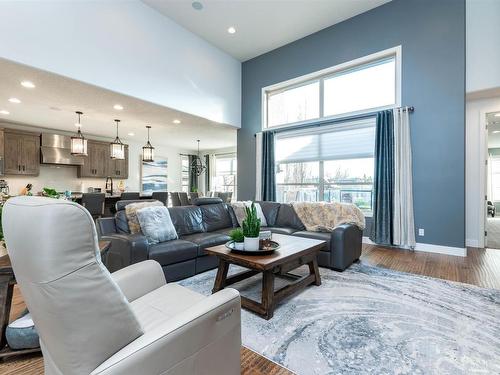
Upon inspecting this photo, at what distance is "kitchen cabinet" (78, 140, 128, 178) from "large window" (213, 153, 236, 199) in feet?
11.8

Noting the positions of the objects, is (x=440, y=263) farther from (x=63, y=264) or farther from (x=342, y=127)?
(x=63, y=264)

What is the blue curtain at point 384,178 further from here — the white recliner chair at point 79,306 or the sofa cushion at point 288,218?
the white recliner chair at point 79,306

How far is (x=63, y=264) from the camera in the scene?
72cm

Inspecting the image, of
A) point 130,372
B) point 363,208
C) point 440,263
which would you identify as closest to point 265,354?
point 130,372

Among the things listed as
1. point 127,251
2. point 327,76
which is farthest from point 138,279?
point 327,76

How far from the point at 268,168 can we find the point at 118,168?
523 centimetres

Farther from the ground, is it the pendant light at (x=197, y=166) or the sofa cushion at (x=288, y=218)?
the pendant light at (x=197, y=166)

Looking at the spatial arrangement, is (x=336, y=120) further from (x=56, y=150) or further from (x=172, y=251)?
(x=56, y=150)

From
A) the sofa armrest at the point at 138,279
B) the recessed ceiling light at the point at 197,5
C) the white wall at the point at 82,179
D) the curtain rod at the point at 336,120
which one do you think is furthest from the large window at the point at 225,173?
the sofa armrest at the point at 138,279

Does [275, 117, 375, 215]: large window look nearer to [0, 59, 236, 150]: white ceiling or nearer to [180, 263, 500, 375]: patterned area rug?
[0, 59, 236, 150]: white ceiling

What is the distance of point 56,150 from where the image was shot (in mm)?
6715

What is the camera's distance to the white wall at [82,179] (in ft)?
21.3

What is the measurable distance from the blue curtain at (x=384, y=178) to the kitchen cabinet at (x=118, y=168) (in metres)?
7.40

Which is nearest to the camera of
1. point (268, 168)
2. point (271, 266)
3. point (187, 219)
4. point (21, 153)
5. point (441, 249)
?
point (271, 266)
